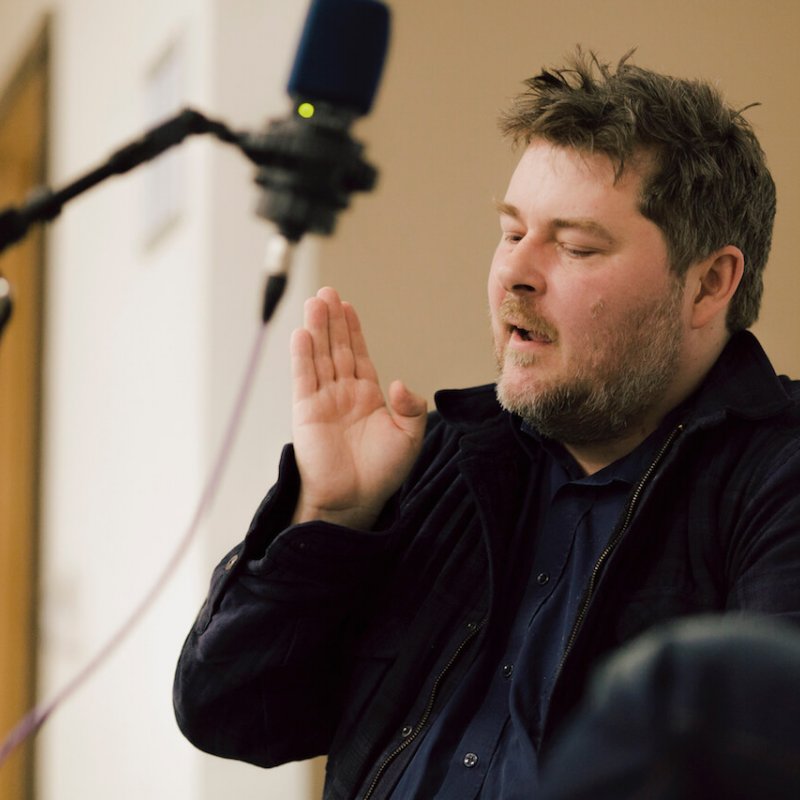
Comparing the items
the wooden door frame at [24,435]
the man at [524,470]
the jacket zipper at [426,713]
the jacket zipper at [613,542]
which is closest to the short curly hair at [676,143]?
the man at [524,470]

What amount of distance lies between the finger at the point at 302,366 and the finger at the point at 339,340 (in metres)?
0.03

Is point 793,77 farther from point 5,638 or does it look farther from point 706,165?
point 5,638

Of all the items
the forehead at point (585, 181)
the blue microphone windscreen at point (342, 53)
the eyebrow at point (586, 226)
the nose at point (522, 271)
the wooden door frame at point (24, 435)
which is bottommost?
the wooden door frame at point (24, 435)

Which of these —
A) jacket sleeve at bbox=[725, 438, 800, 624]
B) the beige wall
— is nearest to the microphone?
jacket sleeve at bbox=[725, 438, 800, 624]

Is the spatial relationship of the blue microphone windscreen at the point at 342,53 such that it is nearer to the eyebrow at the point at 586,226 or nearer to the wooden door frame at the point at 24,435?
the eyebrow at the point at 586,226

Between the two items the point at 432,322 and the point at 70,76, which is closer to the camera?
the point at 432,322

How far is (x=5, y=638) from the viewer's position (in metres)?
3.40

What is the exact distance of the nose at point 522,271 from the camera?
1315mm

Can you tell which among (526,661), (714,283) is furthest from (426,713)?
(714,283)

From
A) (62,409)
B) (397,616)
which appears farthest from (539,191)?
(62,409)

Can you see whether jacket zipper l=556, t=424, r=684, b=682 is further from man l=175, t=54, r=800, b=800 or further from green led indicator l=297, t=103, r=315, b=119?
green led indicator l=297, t=103, r=315, b=119

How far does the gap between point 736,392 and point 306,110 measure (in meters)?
0.55

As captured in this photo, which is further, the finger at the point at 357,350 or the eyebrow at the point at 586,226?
the finger at the point at 357,350

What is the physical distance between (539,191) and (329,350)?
1.00 ft
